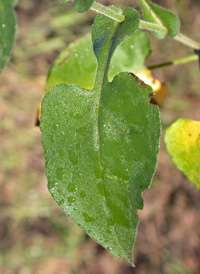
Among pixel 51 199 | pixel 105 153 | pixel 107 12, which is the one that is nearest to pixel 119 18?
pixel 107 12

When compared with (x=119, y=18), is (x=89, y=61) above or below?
below

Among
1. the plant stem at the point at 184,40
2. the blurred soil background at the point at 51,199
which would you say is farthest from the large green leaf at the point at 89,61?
the blurred soil background at the point at 51,199

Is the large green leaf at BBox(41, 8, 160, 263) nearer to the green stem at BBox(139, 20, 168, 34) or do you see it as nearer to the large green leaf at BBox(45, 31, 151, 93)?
the green stem at BBox(139, 20, 168, 34)

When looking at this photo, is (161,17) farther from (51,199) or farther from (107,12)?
(51,199)

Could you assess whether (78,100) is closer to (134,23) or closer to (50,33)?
(134,23)

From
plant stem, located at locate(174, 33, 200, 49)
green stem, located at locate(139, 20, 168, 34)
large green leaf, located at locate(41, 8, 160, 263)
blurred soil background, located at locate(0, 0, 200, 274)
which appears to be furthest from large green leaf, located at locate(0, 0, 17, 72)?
blurred soil background, located at locate(0, 0, 200, 274)

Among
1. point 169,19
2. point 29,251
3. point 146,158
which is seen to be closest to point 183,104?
point 29,251

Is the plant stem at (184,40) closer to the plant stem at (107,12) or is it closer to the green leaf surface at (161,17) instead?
the green leaf surface at (161,17)
